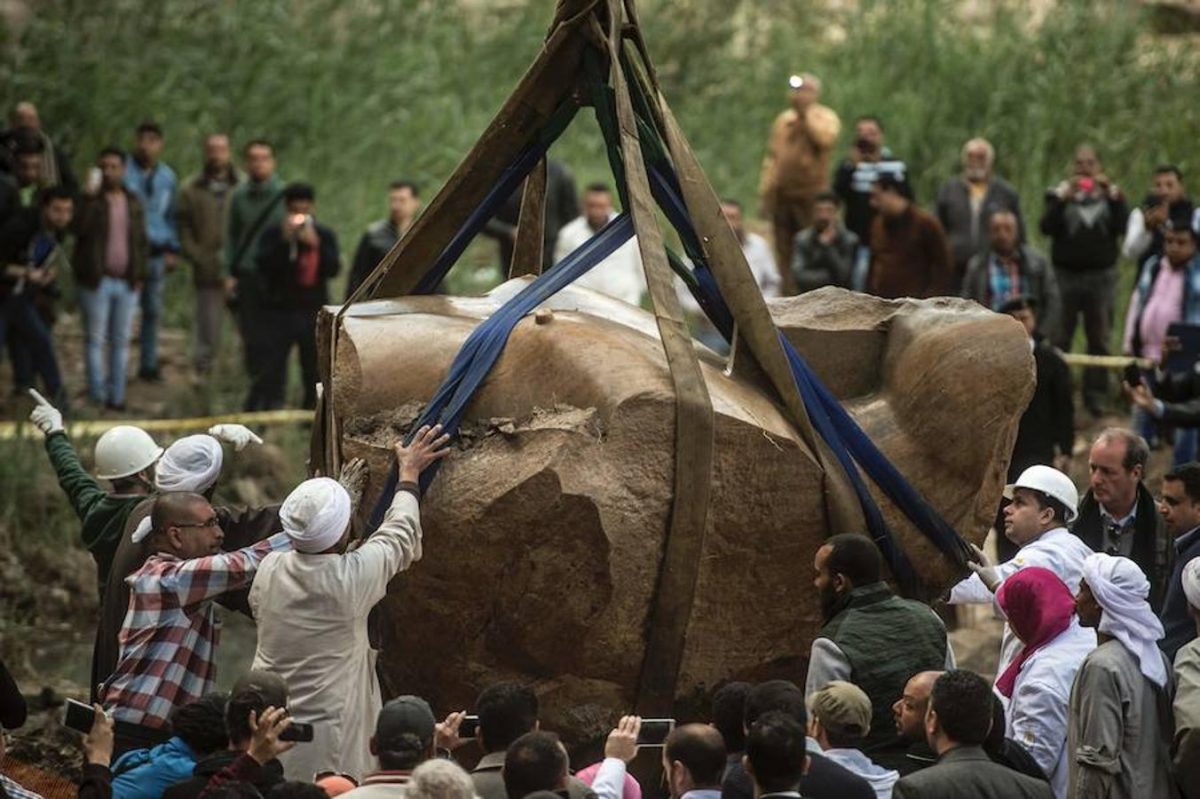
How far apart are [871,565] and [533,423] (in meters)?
1.12

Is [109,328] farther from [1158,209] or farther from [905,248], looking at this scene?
[1158,209]

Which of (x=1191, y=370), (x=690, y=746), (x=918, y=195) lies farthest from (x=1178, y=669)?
(x=918, y=195)

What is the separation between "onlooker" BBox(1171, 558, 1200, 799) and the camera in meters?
6.44

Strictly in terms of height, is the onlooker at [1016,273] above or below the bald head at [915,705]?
above

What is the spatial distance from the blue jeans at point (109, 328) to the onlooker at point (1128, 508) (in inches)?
289

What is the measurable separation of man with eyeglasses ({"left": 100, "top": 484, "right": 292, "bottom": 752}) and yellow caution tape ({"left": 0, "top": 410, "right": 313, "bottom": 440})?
5.45 meters

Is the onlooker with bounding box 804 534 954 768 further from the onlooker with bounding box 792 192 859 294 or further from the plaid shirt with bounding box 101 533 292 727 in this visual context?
the onlooker with bounding box 792 192 859 294

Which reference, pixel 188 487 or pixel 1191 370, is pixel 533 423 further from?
pixel 1191 370

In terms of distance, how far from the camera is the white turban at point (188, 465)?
7668 millimetres

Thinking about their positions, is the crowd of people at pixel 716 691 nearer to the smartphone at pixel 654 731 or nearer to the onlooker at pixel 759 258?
the smartphone at pixel 654 731

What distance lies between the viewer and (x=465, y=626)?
7297 millimetres

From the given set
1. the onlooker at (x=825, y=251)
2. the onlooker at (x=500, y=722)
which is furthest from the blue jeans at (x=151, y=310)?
the onlooker at (x=500, y=722)

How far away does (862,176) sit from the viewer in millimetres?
14945

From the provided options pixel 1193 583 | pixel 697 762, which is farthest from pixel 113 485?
pixel 1193 583
